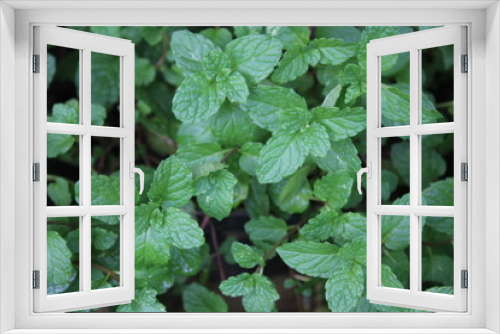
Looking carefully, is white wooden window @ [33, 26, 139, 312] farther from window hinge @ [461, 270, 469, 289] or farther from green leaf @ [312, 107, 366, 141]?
window hinge @ [461, 270, 469, 289]

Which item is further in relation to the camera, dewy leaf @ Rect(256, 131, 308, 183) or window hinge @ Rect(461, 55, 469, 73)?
dewy leaf @ Rect(256, 131, 308, 183)

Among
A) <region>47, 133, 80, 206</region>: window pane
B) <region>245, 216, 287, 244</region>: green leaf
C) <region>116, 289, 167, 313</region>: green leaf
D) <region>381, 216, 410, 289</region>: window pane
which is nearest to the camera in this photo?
<region>381, 216, 410, 289</region>: window pane

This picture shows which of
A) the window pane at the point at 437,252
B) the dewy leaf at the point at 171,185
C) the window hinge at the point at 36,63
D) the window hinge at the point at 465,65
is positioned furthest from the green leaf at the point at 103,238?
the window hinge at the point at 465,65

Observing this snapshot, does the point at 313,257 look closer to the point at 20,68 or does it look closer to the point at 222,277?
the point at 222,277

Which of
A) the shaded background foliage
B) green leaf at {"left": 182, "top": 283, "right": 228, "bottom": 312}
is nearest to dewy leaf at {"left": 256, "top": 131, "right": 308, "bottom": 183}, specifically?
the shaded background foliage

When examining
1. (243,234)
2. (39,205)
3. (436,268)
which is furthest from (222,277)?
(39,205)

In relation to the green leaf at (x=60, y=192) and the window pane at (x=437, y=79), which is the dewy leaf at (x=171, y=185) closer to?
the green leaf at (x=60, y=192)
